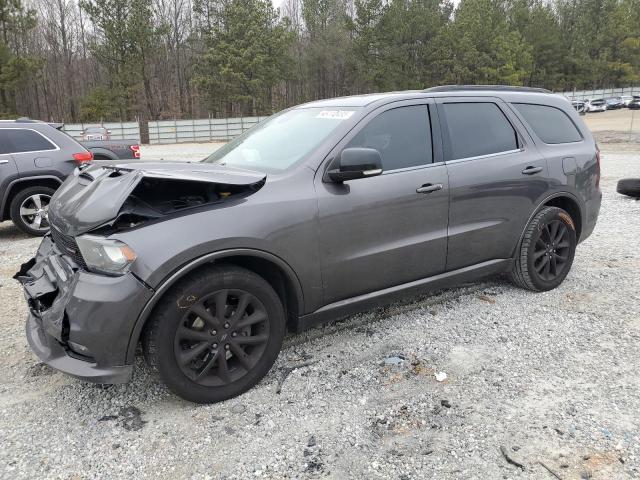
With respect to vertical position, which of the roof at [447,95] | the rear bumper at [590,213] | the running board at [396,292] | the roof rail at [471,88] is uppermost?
the roof rail at [471,88]

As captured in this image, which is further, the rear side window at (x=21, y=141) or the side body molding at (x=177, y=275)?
the rear side window at (x=21, y=141)

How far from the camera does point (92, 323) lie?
266 centimetres

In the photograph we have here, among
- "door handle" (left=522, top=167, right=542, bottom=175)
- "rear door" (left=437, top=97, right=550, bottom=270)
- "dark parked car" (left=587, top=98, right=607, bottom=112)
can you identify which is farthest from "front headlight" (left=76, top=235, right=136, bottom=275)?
"dark parked car" (left=587, top=98, right=607, bottom=112)

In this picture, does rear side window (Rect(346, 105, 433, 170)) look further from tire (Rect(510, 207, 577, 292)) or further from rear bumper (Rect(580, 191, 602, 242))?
rear bumper (Rect(580, 191, 602, 242))

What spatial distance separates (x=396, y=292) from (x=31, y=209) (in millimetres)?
6086

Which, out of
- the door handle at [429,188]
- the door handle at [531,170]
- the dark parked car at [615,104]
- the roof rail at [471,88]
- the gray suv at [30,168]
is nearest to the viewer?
the door handle at [429,188]

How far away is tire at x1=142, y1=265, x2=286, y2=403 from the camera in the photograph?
2.80m

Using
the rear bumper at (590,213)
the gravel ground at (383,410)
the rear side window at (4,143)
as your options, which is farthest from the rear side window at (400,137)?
the rear side window at (4,143)

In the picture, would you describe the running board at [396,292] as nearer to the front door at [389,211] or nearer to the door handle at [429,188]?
the front door at [389,211]

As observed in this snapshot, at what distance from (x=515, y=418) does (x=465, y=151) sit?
205 cm

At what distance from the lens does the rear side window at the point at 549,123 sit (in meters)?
4.59

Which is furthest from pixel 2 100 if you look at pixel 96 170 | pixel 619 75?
pixel 619 75

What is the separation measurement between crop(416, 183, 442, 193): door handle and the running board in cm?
68

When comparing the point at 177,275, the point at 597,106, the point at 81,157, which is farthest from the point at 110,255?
the point at 597,106
